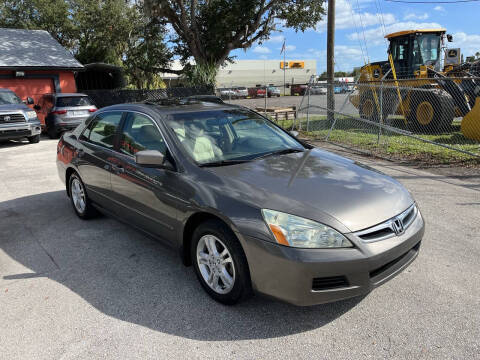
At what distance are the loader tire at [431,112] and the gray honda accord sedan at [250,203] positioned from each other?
9.14m

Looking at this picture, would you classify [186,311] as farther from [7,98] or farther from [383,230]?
[7,98]

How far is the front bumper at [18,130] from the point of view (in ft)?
38.7

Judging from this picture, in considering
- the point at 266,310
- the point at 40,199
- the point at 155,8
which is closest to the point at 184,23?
the point at 155,8

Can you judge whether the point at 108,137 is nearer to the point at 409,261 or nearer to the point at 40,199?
the point at 40,199

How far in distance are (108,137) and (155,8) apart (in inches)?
751

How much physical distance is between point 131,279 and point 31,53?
20210mm

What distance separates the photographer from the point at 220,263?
3076 millimetres

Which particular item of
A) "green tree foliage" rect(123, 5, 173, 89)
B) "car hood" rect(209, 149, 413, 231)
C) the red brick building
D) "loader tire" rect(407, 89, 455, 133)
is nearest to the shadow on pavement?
"car hood" rect(209, 149, 413, 231)

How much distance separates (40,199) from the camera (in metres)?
6.34

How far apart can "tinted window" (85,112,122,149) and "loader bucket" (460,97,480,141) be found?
29.5 feet

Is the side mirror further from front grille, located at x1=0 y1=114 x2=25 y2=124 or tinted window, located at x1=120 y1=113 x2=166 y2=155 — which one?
front grille, located at x1=0 y1=114 x2=25 y2=124

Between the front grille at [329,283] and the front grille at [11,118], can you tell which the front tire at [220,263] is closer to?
the front grille at [329,283]

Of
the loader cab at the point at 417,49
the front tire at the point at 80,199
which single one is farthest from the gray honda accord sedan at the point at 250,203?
the loader cab at the point at 417,49

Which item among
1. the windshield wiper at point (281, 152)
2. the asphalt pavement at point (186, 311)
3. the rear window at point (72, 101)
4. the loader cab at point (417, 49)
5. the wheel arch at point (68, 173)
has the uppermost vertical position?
the loader cab at point (417, 49)
